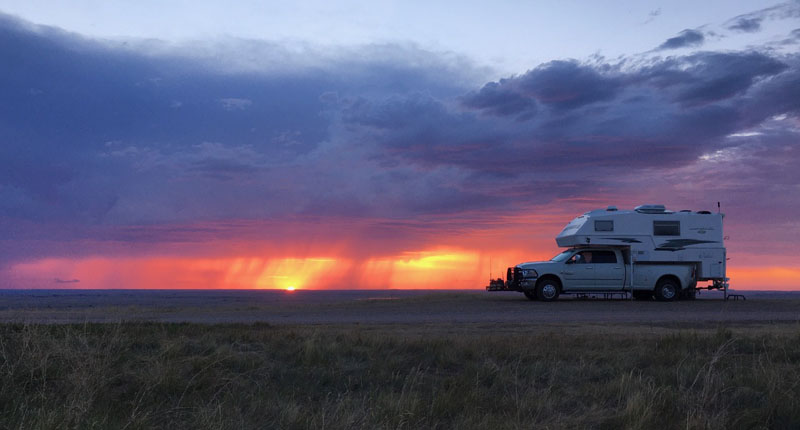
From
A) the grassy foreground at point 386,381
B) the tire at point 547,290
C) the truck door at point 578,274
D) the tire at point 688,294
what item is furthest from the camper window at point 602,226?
the grassy foreground at point 386,381

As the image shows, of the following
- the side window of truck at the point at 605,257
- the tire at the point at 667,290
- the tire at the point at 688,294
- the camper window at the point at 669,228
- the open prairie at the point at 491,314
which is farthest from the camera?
the tire at the point at 688,294

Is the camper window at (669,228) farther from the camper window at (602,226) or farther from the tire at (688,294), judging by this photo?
the tire at (688,294)

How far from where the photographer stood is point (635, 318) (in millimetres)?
20266

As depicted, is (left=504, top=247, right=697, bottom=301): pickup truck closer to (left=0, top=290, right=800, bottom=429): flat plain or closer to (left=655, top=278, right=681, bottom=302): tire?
(left=655, top=278, right=681, bottom=302): tire

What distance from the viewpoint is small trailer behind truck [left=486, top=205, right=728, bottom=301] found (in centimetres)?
2769

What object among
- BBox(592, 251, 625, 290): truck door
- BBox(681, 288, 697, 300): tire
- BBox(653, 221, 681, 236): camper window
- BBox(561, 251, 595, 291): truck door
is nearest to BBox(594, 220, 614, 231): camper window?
BBox(592, 251, 625, 290): truck door

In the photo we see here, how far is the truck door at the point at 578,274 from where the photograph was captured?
2766cm

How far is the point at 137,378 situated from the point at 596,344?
7838mm

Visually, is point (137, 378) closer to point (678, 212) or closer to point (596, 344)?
point (596, 344)

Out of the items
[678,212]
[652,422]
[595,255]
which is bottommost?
[652,422]

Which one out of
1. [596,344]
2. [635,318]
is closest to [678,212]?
[635,318]

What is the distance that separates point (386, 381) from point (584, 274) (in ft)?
62.5

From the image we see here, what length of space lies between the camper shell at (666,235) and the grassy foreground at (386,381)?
14534 mm

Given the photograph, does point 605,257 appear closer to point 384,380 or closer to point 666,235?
point 666,235
